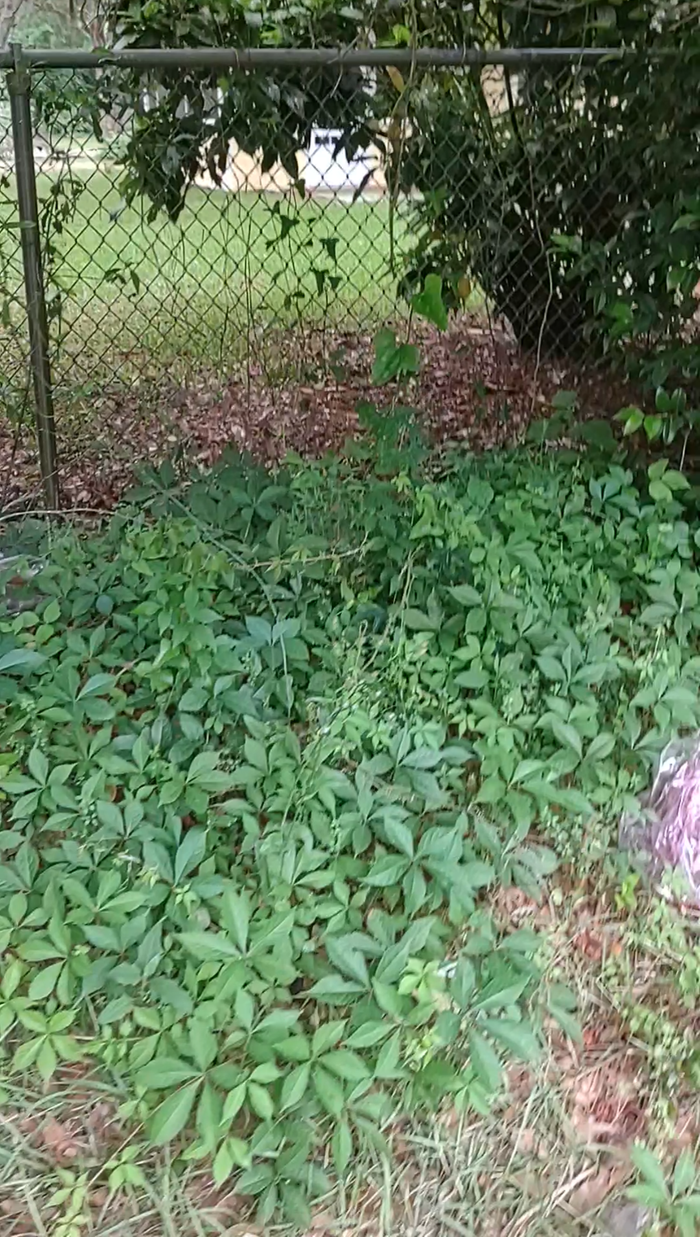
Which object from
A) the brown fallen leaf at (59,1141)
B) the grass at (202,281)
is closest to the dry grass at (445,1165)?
the brown fallen leaf at (59,1141)

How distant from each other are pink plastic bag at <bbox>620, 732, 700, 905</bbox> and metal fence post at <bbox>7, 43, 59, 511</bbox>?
1.69 meters

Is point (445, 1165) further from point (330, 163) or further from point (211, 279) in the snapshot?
point (211, 279)

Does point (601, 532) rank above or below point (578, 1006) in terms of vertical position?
above

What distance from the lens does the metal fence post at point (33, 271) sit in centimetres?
225

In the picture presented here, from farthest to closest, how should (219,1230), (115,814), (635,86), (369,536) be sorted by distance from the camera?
(635,86), (369,536), (115,814), (219,1230)

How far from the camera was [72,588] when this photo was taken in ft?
6.86

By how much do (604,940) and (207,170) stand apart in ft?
7.68

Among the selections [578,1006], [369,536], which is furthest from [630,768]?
[369,536]

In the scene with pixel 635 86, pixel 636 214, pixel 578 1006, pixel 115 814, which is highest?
pixel 635 86

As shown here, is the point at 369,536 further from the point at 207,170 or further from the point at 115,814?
the point at 207,170

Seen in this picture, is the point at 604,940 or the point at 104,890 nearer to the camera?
the point at 104,890

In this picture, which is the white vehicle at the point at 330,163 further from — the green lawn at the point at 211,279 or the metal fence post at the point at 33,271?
the metal fence post at the point at 33,271

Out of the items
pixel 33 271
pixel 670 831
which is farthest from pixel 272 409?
pixel 670 831

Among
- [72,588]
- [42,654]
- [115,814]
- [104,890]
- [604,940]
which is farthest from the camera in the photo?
[72,588]
